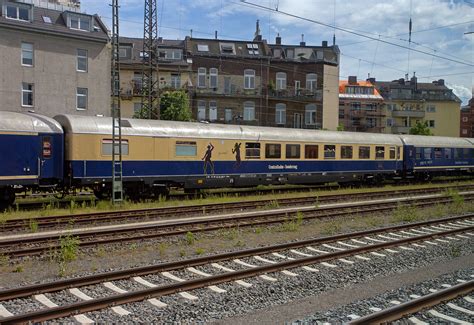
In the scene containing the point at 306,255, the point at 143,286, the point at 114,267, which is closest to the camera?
the point at 143,286

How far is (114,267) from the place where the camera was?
972cm

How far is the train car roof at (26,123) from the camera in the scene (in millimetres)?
16328

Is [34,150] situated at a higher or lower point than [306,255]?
higher

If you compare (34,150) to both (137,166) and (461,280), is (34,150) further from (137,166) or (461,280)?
(461,280)

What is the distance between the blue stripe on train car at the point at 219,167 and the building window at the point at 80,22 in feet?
74.5

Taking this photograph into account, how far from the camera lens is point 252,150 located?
2303 centimetres

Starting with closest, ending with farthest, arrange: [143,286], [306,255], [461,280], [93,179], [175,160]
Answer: [143,286] < [461,280] < [306,255] < [93,179] < [175,160]

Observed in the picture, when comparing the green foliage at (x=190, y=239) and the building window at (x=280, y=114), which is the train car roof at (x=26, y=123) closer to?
the green foliage at (x=190, y=239)

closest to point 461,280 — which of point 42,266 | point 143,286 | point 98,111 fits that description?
point 143,286

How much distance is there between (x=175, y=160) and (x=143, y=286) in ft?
40.2

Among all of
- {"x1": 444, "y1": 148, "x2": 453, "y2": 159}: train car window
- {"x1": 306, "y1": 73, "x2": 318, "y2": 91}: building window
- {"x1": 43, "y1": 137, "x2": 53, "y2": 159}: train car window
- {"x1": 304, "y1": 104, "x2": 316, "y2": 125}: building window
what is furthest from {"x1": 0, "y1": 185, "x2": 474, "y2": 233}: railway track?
{"x1": 306, "y1": 73, "x2": 318, "y2": 91}: building window

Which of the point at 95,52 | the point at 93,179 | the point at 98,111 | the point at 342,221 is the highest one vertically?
the point at 95,52

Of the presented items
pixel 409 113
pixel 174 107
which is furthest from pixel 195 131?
pixel 409 113

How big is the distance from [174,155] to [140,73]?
100 ft
